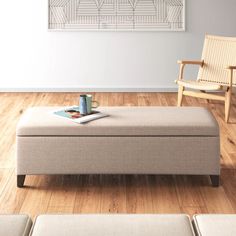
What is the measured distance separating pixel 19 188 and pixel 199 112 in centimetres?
129

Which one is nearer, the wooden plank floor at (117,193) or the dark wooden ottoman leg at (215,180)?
the wooden plank floor at (117,193)

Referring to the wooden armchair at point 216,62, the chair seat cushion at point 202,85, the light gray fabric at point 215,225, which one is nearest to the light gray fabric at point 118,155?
the light gray fabric at point 215,225

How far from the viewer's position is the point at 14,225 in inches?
88.5

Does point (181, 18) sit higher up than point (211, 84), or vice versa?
point (181, 18)

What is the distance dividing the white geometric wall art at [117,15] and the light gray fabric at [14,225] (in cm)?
484

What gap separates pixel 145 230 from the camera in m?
2.22

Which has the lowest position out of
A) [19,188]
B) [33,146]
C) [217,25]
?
[19,188]

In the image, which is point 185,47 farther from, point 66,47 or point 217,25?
point 66,47

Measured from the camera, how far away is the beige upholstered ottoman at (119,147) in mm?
3840

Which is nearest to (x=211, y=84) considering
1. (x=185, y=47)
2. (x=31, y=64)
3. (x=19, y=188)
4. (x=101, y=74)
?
(x=185, y=47)

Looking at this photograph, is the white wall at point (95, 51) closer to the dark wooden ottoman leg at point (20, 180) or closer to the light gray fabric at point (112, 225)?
the dark wooden ottoman leg at point (20, 180)

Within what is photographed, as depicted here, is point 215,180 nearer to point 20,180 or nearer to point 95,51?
point 20,180

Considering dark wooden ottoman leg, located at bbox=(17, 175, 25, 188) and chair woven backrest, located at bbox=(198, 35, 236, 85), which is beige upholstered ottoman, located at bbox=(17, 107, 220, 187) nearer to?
dark wooden ottoman leg, located at bbox=(17, 175, 25, 188)

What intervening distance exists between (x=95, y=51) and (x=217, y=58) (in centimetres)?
148
